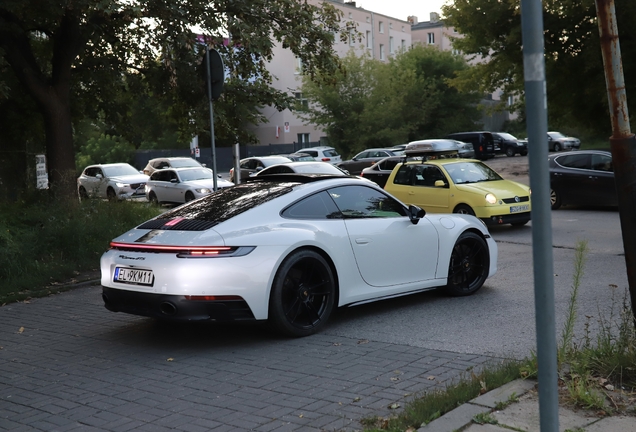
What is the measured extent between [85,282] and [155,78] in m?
7.00

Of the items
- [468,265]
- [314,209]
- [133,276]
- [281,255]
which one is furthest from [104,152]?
[281,255]

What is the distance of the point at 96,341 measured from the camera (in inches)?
291

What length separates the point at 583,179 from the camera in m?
19.4

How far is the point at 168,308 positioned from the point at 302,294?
3.99 feet

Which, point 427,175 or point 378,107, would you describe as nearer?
point 427,175

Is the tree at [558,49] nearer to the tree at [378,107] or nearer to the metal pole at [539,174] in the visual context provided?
the metal pole at [539,174]

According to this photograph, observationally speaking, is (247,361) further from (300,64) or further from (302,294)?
(300,64)

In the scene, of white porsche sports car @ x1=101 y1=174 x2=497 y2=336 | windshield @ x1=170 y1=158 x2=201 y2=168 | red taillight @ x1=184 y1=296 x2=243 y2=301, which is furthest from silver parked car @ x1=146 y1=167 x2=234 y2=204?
red taillight @ x1=184 y1=296 x2=243 y2=301

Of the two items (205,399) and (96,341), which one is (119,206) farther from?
(205,399)

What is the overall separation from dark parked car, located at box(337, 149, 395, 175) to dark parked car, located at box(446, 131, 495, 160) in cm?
765

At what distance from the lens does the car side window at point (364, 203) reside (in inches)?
313

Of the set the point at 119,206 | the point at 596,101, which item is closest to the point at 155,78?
the point at 119,206

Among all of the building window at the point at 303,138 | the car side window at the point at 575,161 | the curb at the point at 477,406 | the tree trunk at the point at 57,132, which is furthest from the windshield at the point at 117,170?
the building window at the point at 303,138

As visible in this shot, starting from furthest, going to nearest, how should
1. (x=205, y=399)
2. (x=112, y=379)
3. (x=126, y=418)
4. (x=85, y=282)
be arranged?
(x=85, y=282) < (x=112, y=379) < (x=205, y=399) < (x=126, y=418)
